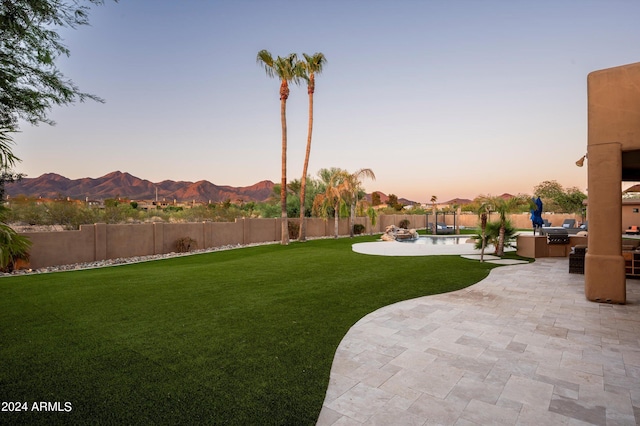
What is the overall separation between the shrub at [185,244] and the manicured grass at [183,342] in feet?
21.3

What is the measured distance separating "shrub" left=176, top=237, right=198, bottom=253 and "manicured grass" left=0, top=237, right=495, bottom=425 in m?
6.50

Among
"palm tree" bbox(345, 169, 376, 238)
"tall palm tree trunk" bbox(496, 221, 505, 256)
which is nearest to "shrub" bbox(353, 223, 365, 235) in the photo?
"palm tree" bbox(345, 169, 376, 238)

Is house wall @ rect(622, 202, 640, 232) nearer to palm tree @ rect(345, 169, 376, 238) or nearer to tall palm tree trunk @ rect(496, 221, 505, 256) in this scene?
tall palm tree trunk @ rect(496, 221, 505, 256)

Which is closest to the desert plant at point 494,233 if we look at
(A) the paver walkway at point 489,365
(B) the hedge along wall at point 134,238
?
(B) the hedge along wall at point 134,238

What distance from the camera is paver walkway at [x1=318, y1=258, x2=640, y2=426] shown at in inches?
93.5

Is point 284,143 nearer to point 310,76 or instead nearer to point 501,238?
point 310,76

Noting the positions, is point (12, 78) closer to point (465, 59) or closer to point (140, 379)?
point (140, 379)

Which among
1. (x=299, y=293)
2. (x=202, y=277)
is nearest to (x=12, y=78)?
(x=202, y=277)

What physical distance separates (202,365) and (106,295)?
4372 millimetres

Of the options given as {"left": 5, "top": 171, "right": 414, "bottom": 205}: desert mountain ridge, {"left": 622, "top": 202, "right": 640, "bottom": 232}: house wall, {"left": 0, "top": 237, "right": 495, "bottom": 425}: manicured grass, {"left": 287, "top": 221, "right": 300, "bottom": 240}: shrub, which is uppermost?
{"left": 5, "top": 171, "right": 414, "bottom": 205}: desert mountain ridge

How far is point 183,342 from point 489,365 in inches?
134

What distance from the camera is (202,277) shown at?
321 inches

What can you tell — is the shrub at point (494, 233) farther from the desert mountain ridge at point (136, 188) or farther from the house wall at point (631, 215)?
the desert mountain ridge at point (136, 188)

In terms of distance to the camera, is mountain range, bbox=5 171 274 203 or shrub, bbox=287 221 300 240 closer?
shrub, bbox=287 221 300 240
